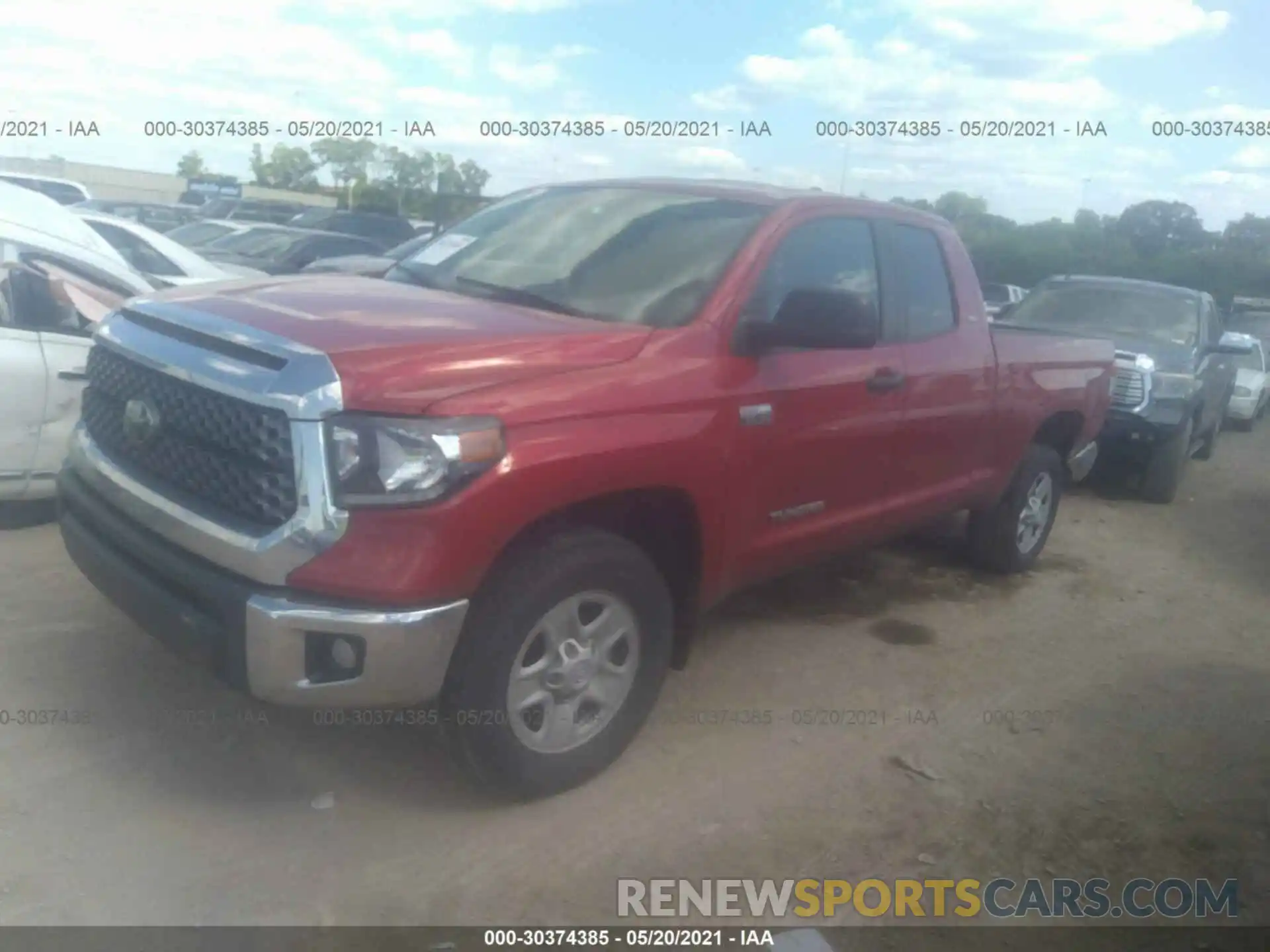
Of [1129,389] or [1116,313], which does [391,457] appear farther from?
[1116,313]

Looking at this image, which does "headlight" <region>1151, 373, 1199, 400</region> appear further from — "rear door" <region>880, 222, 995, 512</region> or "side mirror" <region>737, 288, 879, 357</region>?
"side mirror" <region>737, 288, 879, 357</region>

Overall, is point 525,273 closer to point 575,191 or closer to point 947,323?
point 575,191

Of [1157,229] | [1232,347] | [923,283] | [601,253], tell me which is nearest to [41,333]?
[601,253]

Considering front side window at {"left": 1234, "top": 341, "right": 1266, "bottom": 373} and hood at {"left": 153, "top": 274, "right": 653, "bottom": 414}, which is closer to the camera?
hood at {"left": 153, "top": 274, "right": 653, "bottom": 414}

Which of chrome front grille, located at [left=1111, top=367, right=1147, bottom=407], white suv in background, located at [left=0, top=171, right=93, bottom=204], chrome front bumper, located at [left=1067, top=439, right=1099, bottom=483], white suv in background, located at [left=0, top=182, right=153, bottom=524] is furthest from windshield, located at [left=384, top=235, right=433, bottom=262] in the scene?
white suv in background, located at [left=0, top=171, right=93, bottom=204]

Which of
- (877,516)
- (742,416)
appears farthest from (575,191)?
(877,516)

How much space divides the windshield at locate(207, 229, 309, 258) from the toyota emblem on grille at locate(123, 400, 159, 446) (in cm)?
1117

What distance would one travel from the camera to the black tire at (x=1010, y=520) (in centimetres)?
604

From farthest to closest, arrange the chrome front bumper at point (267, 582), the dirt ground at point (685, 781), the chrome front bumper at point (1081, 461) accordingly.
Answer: the chrome front bumper at point (1081, 461), the dirt ground at point (685, 781), the chrome front bumper at point (267, 582)

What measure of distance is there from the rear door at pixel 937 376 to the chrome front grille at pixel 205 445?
2.67 meters

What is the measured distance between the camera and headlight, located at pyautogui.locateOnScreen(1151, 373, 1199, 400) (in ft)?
28.4

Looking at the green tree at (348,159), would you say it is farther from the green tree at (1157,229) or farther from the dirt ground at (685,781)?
the dirt ground at (685,781)

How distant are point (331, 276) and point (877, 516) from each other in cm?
239

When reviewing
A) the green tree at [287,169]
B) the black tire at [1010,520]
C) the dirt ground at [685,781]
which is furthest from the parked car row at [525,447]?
the green tree at [287,169]
